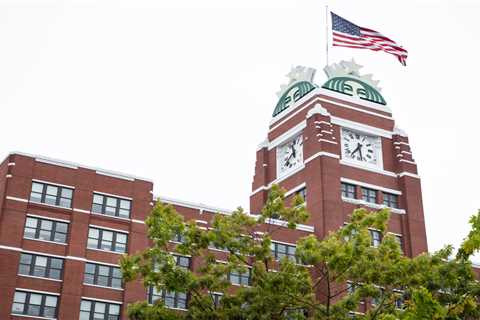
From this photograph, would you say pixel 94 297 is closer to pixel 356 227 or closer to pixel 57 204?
pixel 57 204

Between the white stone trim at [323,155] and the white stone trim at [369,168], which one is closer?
the white stone trim at [323,155]

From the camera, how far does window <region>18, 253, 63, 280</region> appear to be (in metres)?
49.3

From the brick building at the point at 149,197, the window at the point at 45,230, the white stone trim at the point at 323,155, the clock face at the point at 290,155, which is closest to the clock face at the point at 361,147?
the brick building at the point at 149,197

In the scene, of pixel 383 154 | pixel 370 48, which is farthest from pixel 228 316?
pixel 383 154

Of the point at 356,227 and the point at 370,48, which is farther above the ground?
the point at 370,48

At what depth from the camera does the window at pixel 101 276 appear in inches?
2012

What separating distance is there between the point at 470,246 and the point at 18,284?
34.2 metres

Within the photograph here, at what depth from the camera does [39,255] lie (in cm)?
5009

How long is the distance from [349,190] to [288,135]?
29.1 ft

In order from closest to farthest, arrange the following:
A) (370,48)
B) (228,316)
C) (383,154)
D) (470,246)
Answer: (470,246) → (228,316) → (370,48) → (383,154)

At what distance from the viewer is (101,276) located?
51.5m

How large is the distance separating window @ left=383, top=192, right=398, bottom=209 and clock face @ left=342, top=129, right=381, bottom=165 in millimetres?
3306

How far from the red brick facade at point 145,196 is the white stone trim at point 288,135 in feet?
0.89

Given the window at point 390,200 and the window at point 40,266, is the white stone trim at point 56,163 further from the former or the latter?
the window at point 390,200
